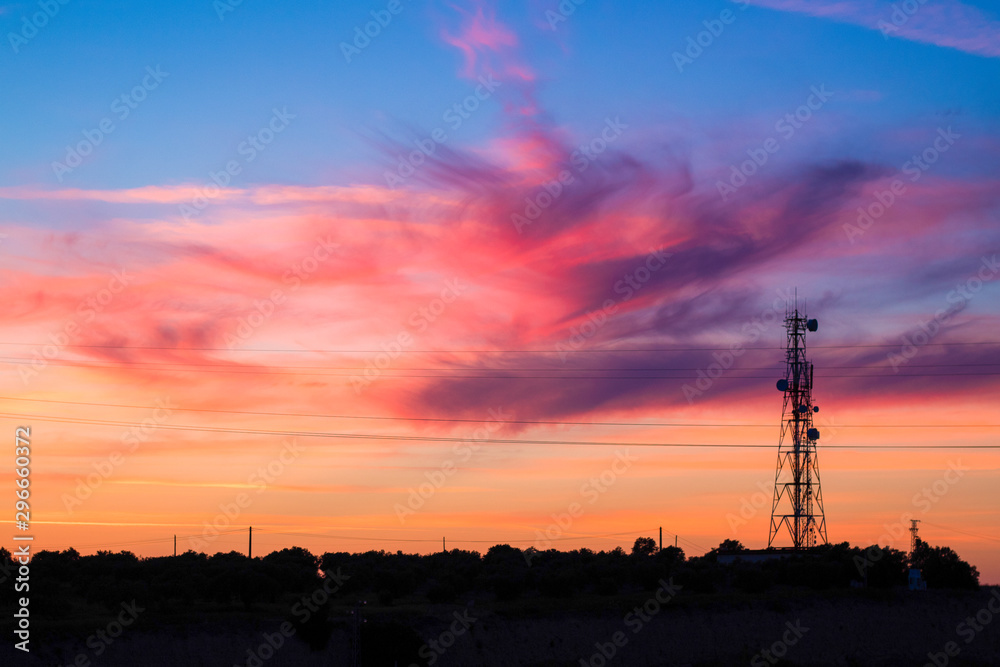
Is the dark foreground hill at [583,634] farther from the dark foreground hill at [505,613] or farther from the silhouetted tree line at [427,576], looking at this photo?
the silhouetted tree line at [427,576]

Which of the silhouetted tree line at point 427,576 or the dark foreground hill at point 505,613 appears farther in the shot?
the silhouetted tree line at point 427,576

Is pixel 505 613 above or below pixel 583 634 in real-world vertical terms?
above

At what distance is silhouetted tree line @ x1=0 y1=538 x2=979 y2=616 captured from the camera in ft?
254

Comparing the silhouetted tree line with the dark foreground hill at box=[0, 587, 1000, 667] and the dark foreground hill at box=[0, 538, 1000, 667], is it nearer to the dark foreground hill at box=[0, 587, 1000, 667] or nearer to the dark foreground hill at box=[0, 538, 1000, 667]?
the dark foreground hill at box=[0, 538, 1000, 667]

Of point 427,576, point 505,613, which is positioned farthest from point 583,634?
point 427,576

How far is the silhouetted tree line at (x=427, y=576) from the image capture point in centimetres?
7756

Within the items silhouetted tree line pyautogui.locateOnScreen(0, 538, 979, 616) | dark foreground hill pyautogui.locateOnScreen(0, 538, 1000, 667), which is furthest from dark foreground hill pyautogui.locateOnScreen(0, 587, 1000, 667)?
silhouetted tree line pyautogui.locateOnScreen(0, 538, 979, 616)

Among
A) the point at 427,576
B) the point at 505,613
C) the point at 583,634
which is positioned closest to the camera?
the point at 583,634

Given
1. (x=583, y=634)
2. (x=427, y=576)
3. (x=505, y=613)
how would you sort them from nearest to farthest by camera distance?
(x=583, y=634)
(x=505, y=613)
(x=427, y=576)

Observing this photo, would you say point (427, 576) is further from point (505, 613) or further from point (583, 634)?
point (583, 634)

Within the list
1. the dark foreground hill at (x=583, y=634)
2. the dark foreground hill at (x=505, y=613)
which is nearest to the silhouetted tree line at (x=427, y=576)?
the dark foreground hill at (x=505, y=613)

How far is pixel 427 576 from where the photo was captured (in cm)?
9888

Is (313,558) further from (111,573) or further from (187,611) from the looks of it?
(187,611)

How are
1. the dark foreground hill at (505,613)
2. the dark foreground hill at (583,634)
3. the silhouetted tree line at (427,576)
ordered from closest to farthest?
the dark foreground hill at (583,634), the dark foreground hill at (505,613), the silhouetted tree line at (427,576)
